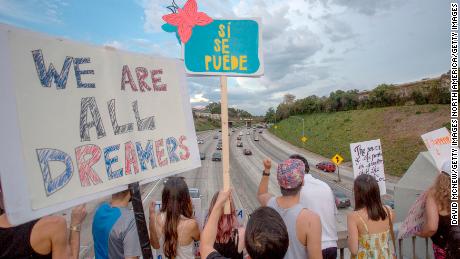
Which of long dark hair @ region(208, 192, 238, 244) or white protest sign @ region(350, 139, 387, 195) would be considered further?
white protest sign @ region(350, 139, 387, 195)

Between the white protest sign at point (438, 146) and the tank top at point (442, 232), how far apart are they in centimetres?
115

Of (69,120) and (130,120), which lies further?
(130,120)

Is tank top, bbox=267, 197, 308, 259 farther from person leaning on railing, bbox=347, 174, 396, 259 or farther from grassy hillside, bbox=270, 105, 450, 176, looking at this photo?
grassy hillside, bbox=270, 105, 450, 176

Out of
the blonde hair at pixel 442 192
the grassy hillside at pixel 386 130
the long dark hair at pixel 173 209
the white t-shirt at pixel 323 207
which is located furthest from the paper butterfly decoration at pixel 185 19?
the grassy hillside at pixel 386 130

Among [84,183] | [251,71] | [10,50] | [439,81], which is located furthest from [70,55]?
[439,81]

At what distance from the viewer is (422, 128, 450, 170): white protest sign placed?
3896mm

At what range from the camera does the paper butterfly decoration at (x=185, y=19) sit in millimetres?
2598

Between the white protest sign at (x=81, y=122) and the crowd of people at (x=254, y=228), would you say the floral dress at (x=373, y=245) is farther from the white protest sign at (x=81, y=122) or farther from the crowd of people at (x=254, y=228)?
the white protest sign at (x=81, y=122)

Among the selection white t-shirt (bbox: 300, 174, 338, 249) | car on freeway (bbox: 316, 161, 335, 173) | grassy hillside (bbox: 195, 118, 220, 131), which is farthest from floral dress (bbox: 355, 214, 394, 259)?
grassy hillside (bbox: 195, 118, 220, 131)

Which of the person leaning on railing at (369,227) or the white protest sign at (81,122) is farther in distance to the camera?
the person leaning on railing at (369,227)

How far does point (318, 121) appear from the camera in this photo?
221 feet

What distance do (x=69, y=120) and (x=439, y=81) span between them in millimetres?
50328

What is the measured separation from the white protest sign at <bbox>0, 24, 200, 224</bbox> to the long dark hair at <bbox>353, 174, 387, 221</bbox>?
1.61 metres

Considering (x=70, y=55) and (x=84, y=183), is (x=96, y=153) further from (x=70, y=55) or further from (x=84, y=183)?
(x=70, y=55)
